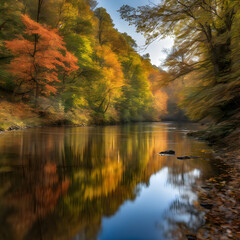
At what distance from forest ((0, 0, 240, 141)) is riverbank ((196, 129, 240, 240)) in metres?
3.29

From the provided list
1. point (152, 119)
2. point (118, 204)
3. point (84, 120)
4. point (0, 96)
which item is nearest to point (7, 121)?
point (0, 96)

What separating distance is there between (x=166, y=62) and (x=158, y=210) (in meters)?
8.46

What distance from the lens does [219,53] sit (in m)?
9.35

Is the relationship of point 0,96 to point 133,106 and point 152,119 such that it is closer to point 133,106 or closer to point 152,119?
point 133,106

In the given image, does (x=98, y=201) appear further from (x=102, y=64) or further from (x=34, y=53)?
(x=102, y=64)

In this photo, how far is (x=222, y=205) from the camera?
2357mm

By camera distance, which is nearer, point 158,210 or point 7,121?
point 158,210

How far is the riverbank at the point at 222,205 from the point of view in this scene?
180cm

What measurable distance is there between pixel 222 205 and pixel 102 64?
2416cm

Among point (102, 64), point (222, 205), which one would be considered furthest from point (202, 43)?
point (102, 64)

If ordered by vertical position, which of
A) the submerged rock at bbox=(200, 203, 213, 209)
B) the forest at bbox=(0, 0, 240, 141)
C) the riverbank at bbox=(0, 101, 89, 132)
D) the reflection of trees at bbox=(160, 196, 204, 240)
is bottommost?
the reflection of trees at bbox=(160, 196, 204, 240)

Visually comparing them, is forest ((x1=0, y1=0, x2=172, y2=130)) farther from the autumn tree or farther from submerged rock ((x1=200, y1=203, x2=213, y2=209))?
submerged rock ((x1=200, y1=203, x2=213, y2=209))

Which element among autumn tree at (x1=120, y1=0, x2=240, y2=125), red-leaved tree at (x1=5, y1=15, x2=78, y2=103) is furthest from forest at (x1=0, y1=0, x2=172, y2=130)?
autumn tree at (x1=120, y1=0, x2=240, y2=125)

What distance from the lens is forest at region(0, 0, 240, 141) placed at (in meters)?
7.33
